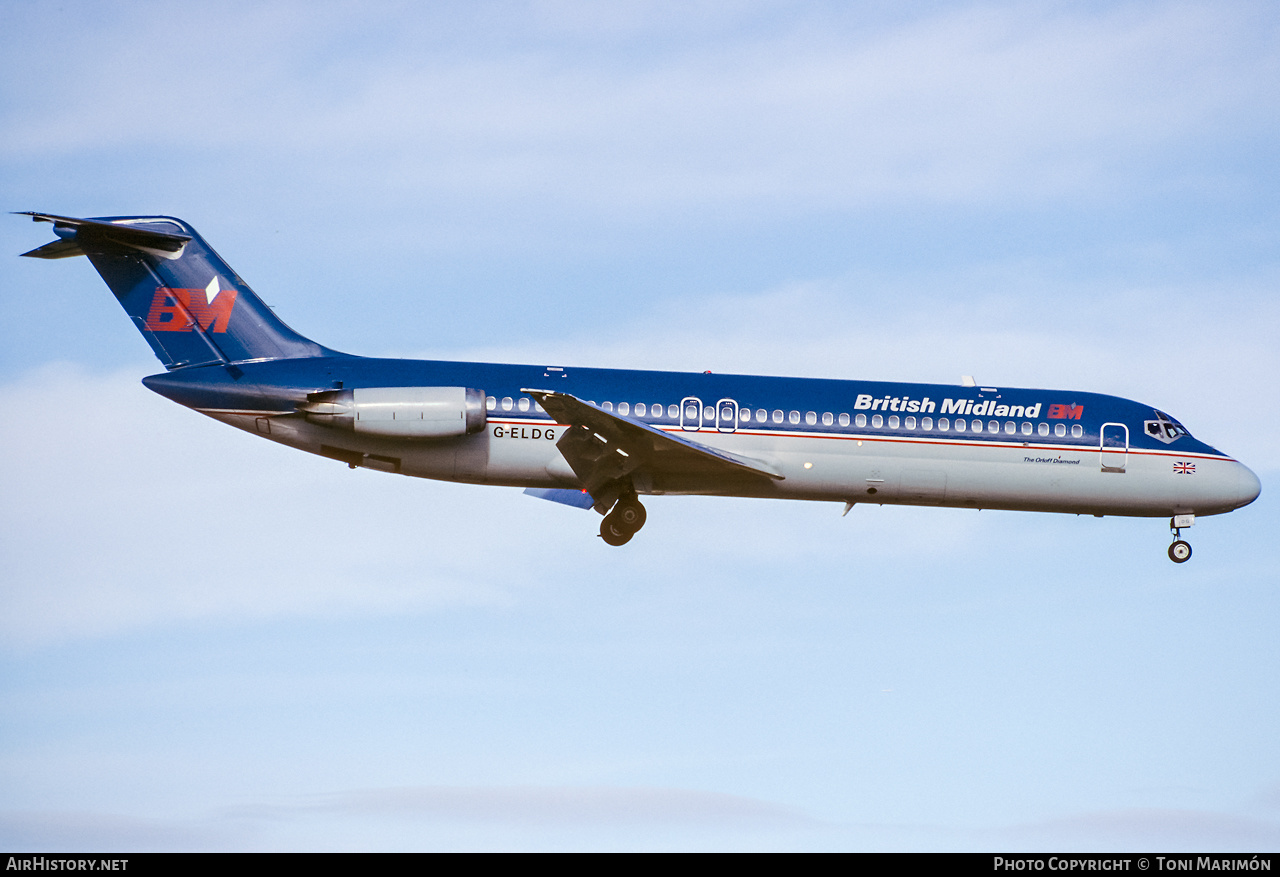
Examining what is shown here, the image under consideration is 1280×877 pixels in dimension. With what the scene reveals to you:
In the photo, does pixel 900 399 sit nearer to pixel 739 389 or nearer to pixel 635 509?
pixel 739 389

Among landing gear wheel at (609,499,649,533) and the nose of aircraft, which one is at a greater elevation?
the nose of aircraft

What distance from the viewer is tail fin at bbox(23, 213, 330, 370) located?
85.5ft

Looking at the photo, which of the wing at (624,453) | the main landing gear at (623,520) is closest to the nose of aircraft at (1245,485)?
the wing at (624,453)

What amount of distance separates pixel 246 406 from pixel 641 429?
7.24 meters

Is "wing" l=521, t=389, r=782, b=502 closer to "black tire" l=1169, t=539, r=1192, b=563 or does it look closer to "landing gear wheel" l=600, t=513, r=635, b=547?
"landing gear wheel" l=600, t=513, r=635, b=547

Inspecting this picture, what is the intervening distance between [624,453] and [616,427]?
114 centimetres

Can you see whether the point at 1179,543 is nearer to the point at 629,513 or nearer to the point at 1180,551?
the point at 1180,551

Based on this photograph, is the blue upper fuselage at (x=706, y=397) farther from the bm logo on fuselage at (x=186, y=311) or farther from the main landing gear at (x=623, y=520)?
the main landing gear at (x=623, y=520)

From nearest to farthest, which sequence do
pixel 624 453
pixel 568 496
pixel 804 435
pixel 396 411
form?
pixel 396 411, pixel 624 453, pixel 804 435, pixel 568 496

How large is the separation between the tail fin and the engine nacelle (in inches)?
90.0

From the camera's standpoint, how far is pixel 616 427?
24391mm

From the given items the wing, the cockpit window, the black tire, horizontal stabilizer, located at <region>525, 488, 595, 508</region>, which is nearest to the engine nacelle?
the wing

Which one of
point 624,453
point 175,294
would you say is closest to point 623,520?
point 624,453
